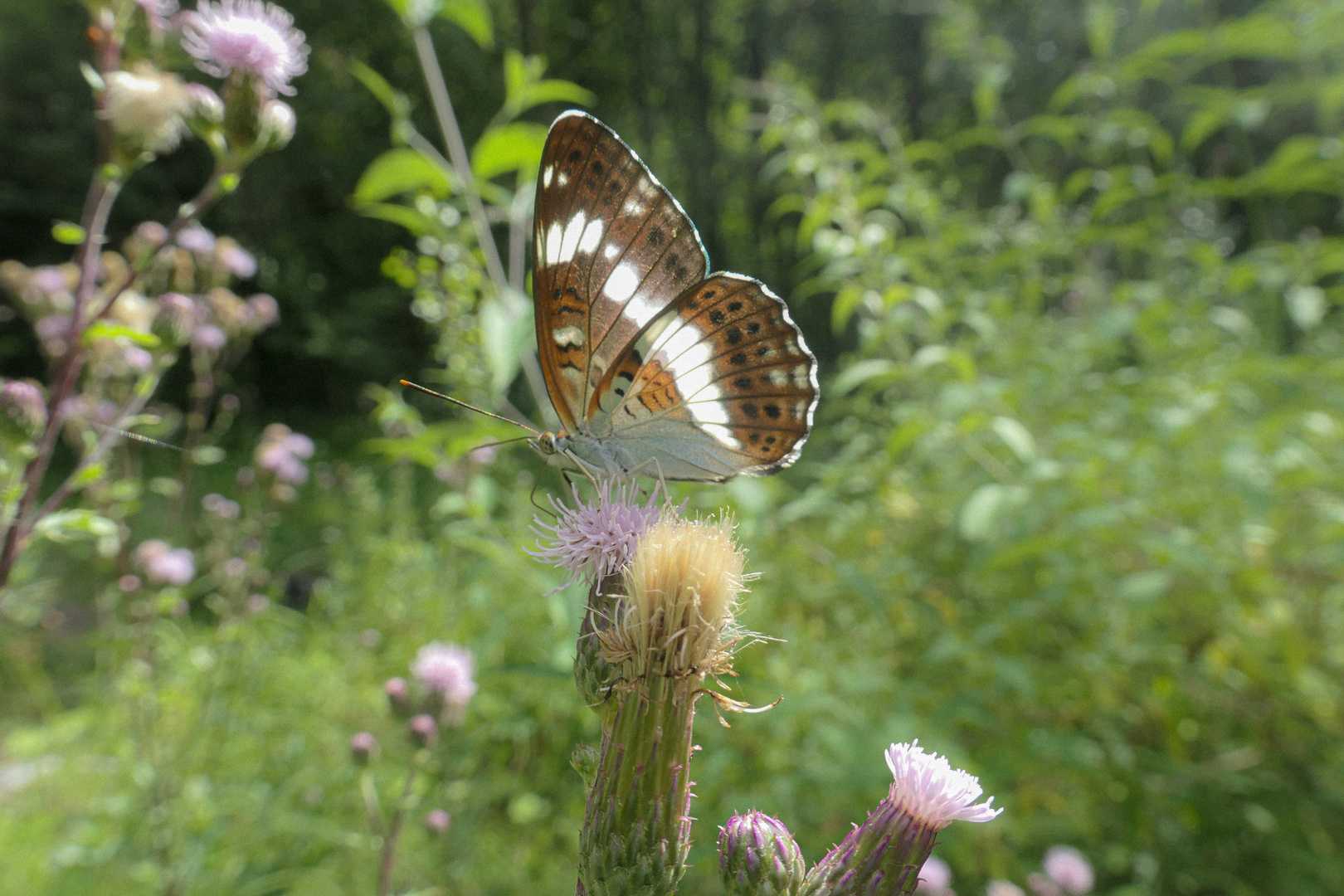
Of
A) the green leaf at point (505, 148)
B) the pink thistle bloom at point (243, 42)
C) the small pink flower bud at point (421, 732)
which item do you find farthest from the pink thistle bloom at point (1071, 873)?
the pink thistle bloom at point (243, 42)

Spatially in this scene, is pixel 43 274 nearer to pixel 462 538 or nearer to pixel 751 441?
pixel 462 538

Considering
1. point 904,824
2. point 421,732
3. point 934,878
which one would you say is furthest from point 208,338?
point 934,878

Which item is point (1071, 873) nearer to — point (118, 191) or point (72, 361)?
point (72, 361)

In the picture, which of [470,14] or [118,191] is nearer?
[118,191]

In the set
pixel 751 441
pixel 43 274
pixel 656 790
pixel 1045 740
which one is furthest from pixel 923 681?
pixel 43 274

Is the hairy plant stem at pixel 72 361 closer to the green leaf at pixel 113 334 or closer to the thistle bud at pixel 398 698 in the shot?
the green leaf at pixel 113 334

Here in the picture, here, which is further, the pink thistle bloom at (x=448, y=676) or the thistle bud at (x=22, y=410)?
the pink thistle bloom at (x=448, y=676)
